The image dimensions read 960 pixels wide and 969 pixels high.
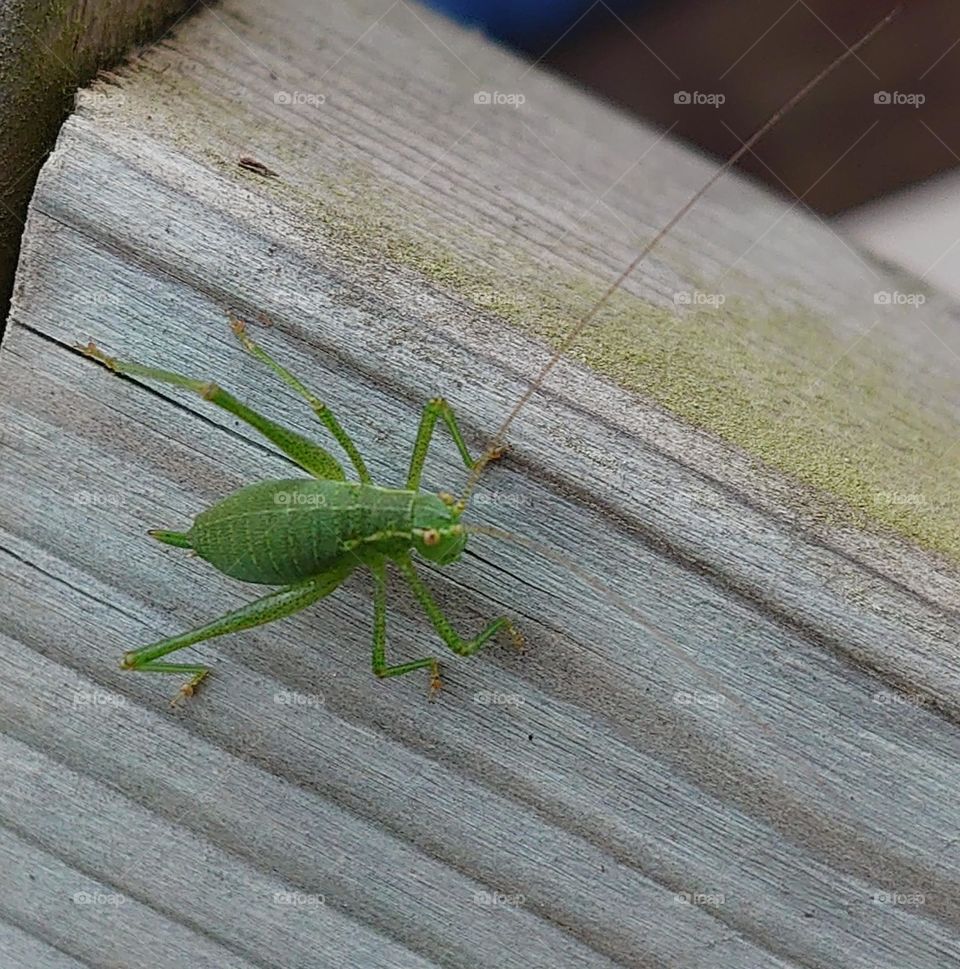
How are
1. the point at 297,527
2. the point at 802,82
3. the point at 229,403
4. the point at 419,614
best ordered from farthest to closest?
the point at 802,82 → the point at 297,527 → the point at 419,614 → the point at 229,403

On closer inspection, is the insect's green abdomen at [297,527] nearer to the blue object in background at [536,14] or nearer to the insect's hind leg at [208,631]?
the insect's hind leg at [208,631]

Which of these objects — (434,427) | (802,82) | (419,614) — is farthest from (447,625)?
(802,82)

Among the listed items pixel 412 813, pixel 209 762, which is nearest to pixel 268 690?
pixel 209 762

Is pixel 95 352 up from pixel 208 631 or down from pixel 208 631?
up

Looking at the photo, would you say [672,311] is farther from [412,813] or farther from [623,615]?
[412,813]

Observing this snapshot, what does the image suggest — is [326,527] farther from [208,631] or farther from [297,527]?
[208,631]

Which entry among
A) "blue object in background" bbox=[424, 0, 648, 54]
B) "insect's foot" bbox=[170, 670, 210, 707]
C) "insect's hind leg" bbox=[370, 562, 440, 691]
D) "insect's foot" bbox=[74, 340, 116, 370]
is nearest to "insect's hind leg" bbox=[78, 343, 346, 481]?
"insect's foot" bbox=[74, 340, 116, 370]
